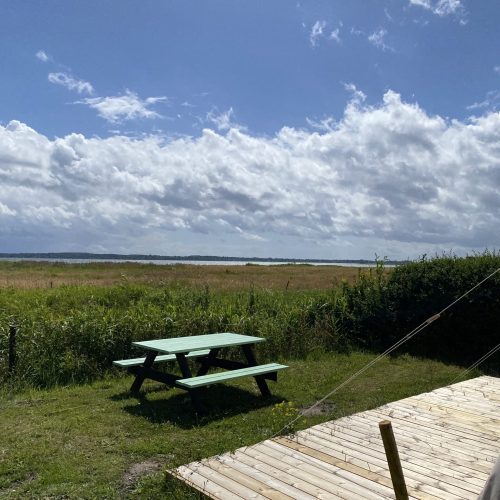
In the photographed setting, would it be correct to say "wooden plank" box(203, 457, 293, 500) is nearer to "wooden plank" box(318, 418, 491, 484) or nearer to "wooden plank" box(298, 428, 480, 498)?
"wooden plank" box(298, 428, 480, 498)

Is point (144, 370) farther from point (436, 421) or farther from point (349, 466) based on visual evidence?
point (436, 421)

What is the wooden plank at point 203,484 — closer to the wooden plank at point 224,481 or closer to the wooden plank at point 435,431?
the wooden plank at point 224,481

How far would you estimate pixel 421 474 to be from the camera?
3963mm

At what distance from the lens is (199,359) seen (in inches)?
304

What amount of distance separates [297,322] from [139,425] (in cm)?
508

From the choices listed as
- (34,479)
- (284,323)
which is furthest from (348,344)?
(34,479)

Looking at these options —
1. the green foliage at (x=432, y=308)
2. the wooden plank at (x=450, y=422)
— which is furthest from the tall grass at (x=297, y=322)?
the wooden plank at (x=450, y=422)

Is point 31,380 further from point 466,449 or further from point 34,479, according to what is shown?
point 466,449

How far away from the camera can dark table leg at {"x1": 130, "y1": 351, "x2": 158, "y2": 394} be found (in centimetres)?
645

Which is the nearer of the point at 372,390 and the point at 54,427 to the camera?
the point at 54,427

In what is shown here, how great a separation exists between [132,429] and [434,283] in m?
6.78

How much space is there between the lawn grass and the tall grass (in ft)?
2.19

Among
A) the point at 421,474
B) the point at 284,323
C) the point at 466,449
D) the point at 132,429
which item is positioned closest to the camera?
the point at 421,474

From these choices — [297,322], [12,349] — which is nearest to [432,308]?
[297,322]
